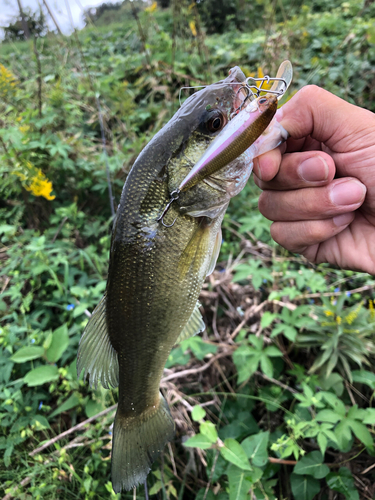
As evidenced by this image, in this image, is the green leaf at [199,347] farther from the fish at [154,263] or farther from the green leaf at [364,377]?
the green leaf at [364,377]

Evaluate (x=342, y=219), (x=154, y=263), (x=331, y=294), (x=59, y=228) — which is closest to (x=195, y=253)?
(x=154, y=263)

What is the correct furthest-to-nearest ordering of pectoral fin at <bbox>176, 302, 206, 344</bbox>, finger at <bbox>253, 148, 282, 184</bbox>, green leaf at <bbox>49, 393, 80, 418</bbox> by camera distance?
green leaf at <bbox>49, 393, 80, 418</bbox> < pectoral fin at <bbox>176, 302, 206, 344</bbox> < finger at <bbox>253, 148, 282, 184</bbox>

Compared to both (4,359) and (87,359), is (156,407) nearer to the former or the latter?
(87,359)

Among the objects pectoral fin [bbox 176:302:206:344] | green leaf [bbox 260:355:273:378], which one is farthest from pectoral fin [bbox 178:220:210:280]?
green leaf [bbox 260:355:273:378]

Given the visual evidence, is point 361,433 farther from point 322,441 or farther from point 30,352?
point 30,352

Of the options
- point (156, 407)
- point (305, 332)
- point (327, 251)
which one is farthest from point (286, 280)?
point (156, 407)

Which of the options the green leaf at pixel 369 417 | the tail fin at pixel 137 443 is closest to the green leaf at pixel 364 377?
the green leaf at pixel 369 417

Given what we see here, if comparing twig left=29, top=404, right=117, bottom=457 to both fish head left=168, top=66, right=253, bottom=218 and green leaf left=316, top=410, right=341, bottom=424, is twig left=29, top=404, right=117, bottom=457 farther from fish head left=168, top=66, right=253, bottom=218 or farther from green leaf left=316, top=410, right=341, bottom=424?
fish head left=168, top=66, right=253, bottom=218
